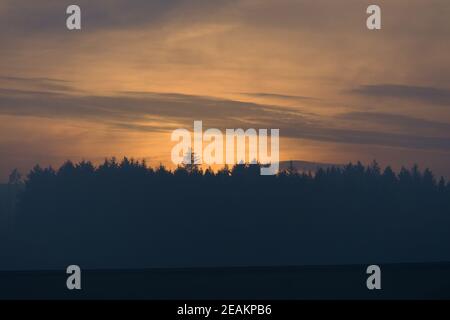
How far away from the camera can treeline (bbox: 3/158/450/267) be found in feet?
336

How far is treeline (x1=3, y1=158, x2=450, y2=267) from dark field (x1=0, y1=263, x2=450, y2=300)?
74.0m

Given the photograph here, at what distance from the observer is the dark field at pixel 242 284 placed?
24359mm

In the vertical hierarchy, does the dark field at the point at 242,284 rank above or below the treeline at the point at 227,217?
below

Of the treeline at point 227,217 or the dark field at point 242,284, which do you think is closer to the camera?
the dark field at point 242,284

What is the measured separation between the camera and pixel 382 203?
110 metres

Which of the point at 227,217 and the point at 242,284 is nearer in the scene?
the point at 242,284

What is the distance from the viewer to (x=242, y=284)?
25.4 meters

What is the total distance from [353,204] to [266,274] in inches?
3302

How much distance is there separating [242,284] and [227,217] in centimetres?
8015

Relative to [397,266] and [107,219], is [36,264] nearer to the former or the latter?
[107,219]

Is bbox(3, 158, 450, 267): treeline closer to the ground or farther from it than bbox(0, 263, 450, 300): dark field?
farther from it

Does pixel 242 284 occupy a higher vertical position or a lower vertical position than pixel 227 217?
lower

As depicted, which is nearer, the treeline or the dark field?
the dark field

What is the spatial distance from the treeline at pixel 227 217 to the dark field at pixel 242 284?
243 feet
